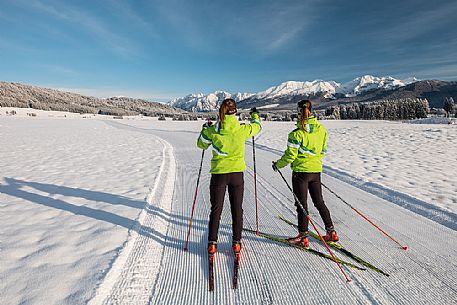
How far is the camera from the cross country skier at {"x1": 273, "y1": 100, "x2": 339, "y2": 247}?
158 inches

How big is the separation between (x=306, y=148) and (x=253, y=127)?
0.87 m

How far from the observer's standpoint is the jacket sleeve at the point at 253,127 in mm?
3768

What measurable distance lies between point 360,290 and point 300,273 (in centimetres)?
70

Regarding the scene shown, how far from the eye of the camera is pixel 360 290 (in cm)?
315

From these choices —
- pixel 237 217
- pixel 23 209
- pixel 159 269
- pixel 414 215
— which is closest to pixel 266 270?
pixel 237 217

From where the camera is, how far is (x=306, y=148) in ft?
13.3

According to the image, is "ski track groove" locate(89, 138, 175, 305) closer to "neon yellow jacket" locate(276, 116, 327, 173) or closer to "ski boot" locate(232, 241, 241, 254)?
"ski boot" locate(232, 241, 241, 254)

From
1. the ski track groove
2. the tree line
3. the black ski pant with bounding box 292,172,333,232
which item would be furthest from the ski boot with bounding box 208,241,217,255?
the tree line

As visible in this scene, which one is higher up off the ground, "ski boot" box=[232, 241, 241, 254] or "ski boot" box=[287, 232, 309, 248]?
"ski boot" box=[232, 241, 241, 254]

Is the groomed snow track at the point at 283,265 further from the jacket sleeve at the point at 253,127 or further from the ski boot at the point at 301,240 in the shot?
the jacket sleeve at the point at 253,127

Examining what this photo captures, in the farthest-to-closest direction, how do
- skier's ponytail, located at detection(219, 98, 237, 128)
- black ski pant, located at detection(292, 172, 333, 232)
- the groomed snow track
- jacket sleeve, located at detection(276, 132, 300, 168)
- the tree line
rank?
the tree line < black ski pant, located at detection(292, 172, 333, 232) < jacket sleeve, located at detection(276, 132, 300, 168) < skier's ponytail, located at detection(219, 98, 237, 128) < the groomed snow track

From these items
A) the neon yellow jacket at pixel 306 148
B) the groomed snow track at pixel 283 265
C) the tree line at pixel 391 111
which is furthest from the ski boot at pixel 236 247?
the tree line at pixel 391 111

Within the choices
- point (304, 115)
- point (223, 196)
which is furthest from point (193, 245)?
point (304, 115)

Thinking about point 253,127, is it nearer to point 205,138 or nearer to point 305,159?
point 205,138
